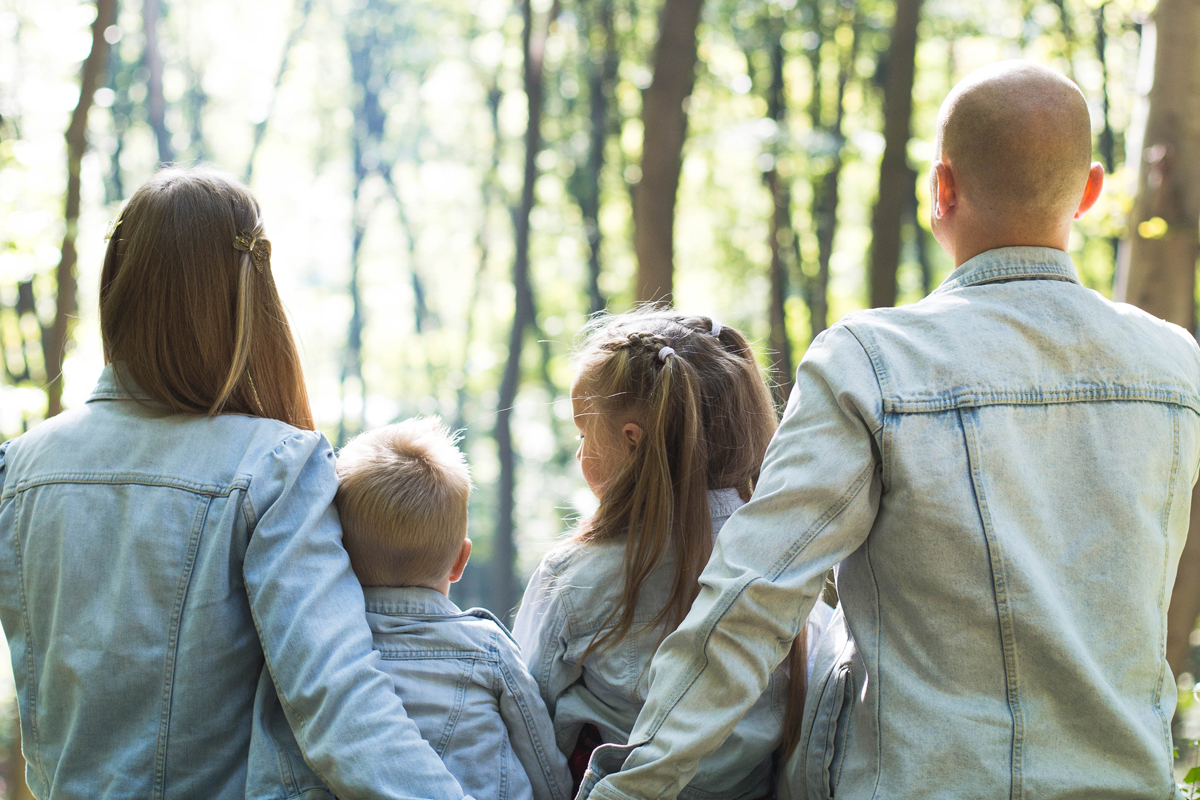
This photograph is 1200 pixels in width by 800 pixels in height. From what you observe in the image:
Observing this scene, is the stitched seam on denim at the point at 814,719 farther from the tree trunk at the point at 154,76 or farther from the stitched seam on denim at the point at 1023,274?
the tree trunk at the point at 154,76

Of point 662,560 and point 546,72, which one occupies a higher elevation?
point 546,72

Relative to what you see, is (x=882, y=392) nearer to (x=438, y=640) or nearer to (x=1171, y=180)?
(x=438, y=640)

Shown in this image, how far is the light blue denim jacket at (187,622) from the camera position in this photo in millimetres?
1889

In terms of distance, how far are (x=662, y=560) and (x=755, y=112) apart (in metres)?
15.5

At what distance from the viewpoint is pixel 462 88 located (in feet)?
69.9

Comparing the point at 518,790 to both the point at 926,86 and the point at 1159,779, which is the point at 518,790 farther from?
the point at 926,86

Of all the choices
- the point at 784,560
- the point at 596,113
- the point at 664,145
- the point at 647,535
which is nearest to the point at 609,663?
the point at 647,535

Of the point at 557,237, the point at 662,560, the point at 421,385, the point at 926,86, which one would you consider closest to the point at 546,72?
the point at 557,237

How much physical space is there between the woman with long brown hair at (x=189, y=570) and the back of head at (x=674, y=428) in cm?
60

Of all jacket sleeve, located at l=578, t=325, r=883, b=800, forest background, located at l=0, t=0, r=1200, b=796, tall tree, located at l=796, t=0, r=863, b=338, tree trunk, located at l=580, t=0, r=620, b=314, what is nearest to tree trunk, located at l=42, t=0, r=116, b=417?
forest background, located at l=0, t=0, r=1200, b=796

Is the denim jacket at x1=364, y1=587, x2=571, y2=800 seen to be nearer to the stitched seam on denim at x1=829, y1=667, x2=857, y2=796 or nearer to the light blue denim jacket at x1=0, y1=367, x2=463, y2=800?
the light blue denim jacket at x1=0, y1=367, x2=463, y2=800

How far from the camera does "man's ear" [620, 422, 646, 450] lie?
2.27m

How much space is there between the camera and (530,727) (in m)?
2.18

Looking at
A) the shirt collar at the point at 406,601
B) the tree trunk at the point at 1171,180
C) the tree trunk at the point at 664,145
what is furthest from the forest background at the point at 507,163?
the shirt collar at the point at 406,601
